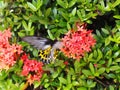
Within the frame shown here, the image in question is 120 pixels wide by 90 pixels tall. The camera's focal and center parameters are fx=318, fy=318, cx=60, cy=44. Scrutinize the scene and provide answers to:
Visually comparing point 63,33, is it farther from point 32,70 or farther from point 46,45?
point 32,70

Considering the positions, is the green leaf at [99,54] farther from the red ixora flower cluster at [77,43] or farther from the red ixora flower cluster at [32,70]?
the red ixora flower cluster at [32,70]

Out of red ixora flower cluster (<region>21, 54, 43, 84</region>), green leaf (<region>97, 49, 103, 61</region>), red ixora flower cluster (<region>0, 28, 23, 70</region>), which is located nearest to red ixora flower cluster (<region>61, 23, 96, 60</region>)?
green leaf (<region>97, 49, 103, 61</region>)

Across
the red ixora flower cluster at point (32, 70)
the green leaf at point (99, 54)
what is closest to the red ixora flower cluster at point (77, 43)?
the green leaf at point (99, 54)

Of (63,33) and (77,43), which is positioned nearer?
(77,43)

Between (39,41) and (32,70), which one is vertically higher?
(39,41)

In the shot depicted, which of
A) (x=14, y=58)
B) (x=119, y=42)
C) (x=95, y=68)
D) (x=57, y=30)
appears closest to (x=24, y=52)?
(x=14, y=58)

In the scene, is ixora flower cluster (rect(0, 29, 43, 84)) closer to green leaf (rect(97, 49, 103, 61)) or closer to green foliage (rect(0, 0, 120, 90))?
green foliage (rect(0, 0, 120, 90))

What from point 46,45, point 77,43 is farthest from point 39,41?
point 77,43
